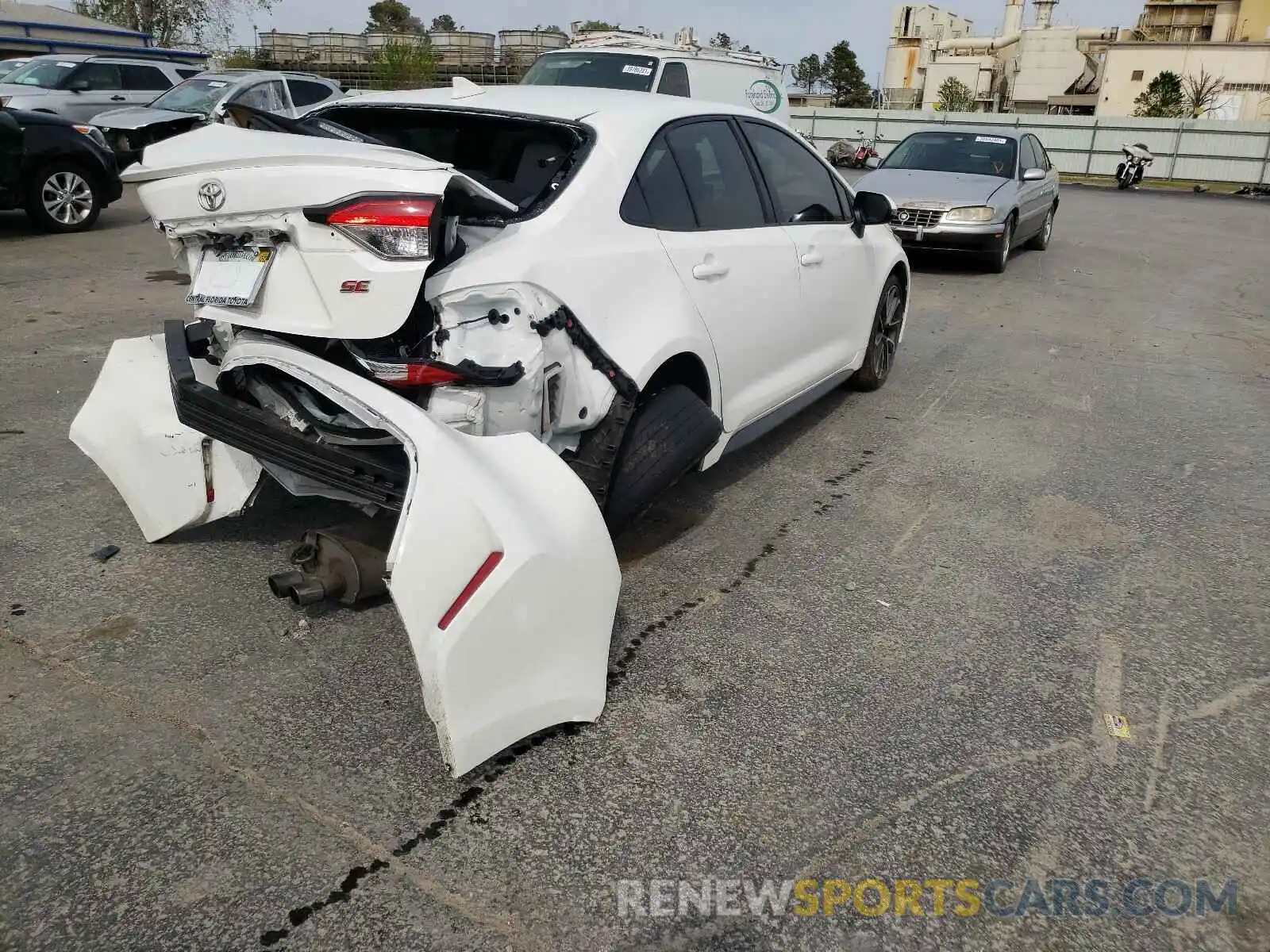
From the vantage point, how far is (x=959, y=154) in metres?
11.9

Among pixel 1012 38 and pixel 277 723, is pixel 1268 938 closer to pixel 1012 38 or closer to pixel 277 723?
pixel 277 723

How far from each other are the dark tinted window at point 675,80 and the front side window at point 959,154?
2.69 m

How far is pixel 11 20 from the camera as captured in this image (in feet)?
102

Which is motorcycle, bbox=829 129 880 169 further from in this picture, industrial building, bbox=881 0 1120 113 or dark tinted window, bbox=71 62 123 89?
industrial building, bbox=881 0 1120 113

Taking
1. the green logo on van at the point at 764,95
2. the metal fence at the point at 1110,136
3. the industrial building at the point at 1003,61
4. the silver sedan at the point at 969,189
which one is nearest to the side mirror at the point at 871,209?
the silver sedan at the point at 969,189

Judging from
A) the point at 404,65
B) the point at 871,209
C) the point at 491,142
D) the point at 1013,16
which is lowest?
the point at 871,209

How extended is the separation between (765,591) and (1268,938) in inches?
72.6

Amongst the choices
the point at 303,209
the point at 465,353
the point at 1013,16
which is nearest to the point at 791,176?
the point at 465,353

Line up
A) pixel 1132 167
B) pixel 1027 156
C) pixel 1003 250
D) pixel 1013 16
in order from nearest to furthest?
pixel 1003 250 < pixel 1027 156 < pixel 1132 167 < pixel 1013 16

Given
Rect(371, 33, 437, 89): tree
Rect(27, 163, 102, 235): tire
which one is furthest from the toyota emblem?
Rect(371, 33, 437, 89): tree

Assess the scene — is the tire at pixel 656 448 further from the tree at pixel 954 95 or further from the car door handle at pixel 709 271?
the tree at pixel 954 95

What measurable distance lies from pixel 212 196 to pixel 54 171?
932 centimetres

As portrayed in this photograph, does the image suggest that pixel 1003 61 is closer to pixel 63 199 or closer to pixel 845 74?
pixel 845 74

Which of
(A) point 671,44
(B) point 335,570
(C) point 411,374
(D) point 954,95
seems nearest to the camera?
(C) point 411,374
